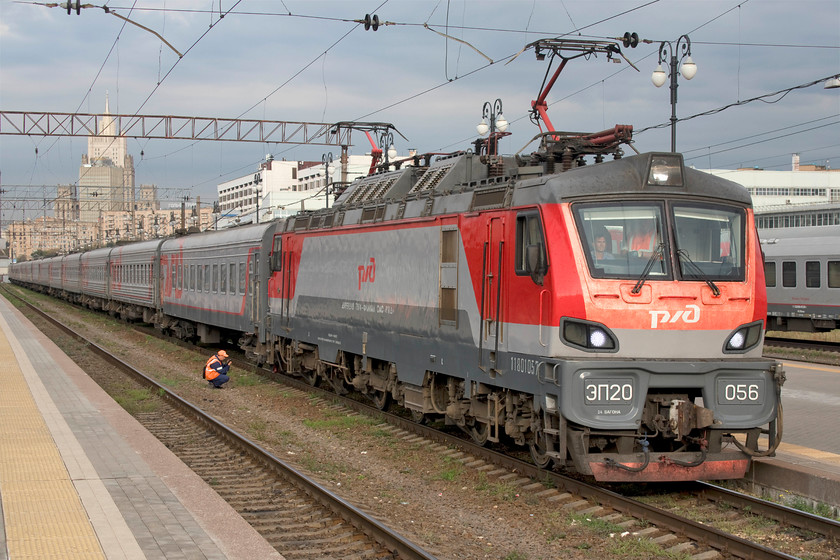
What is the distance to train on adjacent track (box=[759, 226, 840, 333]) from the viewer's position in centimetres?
2800

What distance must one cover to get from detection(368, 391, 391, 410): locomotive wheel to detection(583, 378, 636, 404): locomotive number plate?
6.40m

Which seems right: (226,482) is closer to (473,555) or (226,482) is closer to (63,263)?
(473,555)

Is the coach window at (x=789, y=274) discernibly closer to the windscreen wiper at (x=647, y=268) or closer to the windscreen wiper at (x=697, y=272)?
the windscreen wiper at (x=697, y=272)

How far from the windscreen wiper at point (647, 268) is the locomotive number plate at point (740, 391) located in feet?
4.18

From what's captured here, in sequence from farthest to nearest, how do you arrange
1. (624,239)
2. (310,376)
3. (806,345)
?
(806,345), (310,376), (624,239)

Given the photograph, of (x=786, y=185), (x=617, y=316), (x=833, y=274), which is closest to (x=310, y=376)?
(x=617, y=316)

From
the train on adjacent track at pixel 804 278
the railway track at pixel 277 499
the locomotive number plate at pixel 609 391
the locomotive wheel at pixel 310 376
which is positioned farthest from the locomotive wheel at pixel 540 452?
the train on adjacent track at pixel 804 278

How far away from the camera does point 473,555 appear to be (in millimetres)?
7672

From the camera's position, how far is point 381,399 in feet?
48.9

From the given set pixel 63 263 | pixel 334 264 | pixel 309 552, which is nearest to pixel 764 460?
pixel 309 552

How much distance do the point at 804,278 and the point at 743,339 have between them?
71.8ft

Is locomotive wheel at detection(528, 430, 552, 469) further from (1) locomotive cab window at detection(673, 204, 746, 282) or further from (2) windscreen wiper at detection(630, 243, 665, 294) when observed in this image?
(1) locomotive cab window at detection(673, 204, 746, 282)

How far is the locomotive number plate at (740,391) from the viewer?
8.92 metres

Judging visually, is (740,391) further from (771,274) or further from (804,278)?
(771,274)
